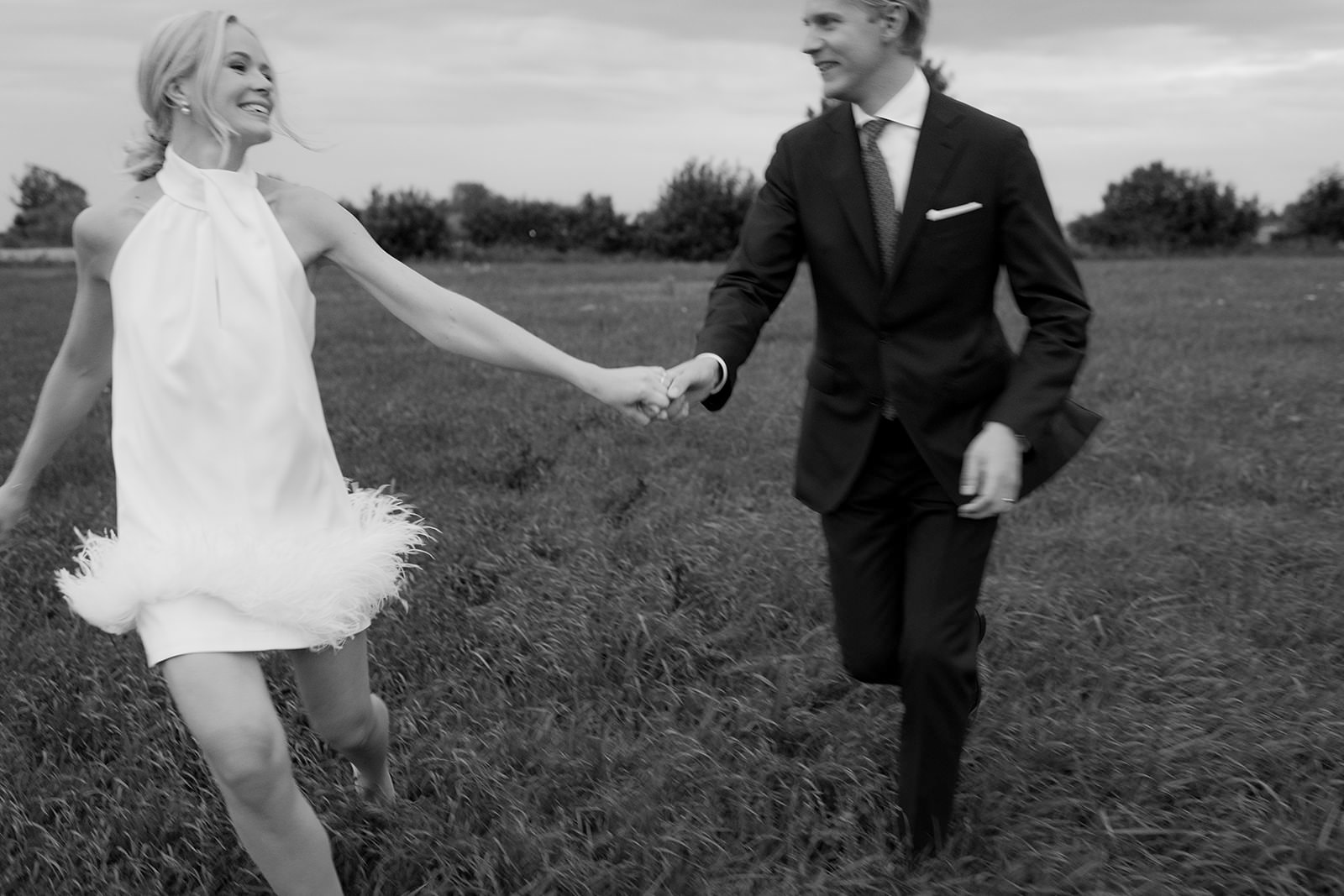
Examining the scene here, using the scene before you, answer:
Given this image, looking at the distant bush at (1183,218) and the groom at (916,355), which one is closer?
the groom at (916,355)

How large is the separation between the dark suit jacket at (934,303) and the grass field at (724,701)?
958mm

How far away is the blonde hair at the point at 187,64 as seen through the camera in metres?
2.99

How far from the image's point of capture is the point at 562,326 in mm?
16000

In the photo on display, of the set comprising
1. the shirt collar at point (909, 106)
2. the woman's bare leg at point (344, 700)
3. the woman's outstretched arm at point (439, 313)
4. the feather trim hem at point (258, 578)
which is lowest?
the woman's bare leg at point (344, 700)

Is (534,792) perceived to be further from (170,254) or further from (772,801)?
(170,254)

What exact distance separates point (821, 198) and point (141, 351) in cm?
169

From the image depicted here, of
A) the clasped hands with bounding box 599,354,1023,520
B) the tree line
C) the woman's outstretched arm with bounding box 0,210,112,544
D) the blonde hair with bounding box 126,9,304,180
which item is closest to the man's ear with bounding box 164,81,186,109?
the blonde hair with bounding box 126,9,304,180

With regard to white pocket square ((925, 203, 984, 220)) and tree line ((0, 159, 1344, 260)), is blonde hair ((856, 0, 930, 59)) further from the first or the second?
tree line ((0, 159, 1344, 260))

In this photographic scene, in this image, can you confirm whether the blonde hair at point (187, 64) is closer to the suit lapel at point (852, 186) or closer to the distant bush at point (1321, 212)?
the suit lapel at point (852, 186)

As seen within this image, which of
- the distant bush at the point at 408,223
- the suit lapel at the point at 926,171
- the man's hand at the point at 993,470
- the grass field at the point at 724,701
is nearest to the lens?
the man's hand at the point at 993,470

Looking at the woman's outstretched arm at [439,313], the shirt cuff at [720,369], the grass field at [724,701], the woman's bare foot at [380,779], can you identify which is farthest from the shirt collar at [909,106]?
the woman's bare foot at [380,779]

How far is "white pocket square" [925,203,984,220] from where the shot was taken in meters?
3.25

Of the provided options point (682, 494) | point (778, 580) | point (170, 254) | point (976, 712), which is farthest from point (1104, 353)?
point (170, 254)

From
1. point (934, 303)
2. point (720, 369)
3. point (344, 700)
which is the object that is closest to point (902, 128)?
point (934, 303)
